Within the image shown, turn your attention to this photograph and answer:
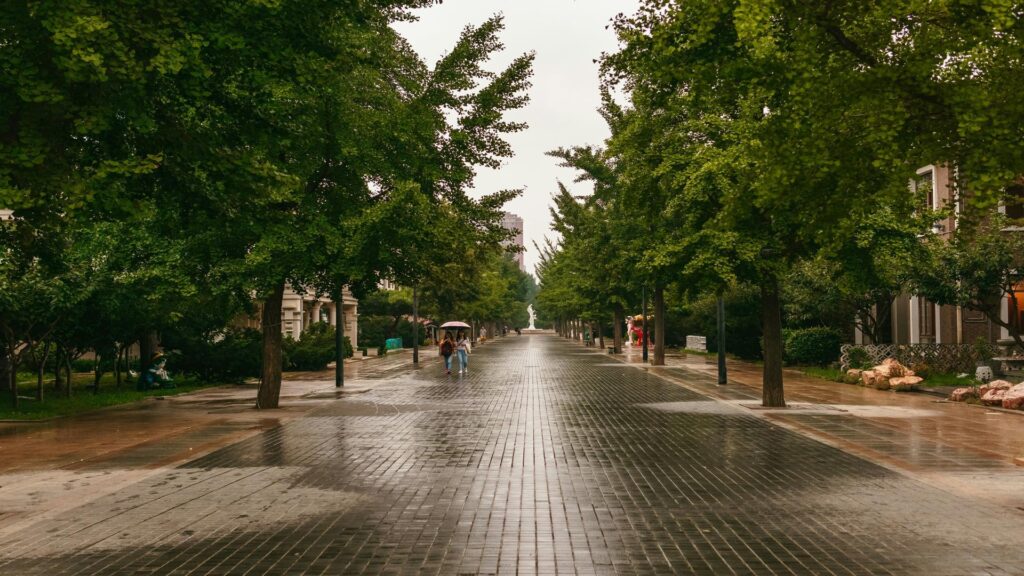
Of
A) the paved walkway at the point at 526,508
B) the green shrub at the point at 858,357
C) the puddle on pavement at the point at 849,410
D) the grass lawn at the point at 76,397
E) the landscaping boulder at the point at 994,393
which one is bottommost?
the grass lawn at the point at 76,397

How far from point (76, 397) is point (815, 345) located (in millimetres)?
24232

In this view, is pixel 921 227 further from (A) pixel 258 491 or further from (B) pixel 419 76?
(A) pixel 258 491

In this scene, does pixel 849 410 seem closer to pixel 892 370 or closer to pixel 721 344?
pixel 892 370

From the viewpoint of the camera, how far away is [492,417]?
17500mm

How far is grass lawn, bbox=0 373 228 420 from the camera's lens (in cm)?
1895

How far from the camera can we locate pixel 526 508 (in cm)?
877

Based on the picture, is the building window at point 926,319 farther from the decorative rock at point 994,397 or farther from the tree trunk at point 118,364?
the tree trunk at point 118,364

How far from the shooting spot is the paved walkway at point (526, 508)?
683 centimetres

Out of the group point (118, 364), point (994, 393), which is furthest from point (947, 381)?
point (118, 364)

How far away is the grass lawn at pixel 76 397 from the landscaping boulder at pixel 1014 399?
19505 millimetres

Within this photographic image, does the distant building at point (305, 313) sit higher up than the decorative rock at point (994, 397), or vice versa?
the distant building at point (305, 313)

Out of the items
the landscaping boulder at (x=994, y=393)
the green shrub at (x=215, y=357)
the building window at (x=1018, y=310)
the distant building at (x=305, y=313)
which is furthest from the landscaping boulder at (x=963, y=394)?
the distant building at (x=305, y=313)

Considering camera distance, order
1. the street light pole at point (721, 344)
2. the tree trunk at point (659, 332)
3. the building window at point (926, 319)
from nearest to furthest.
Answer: the street light pole at point (721, 344) → the building window at point (926, 319) → the tree trunk at point (659, 332)

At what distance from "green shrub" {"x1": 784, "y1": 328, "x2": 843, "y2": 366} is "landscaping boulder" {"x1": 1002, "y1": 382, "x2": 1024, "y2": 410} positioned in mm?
13801
